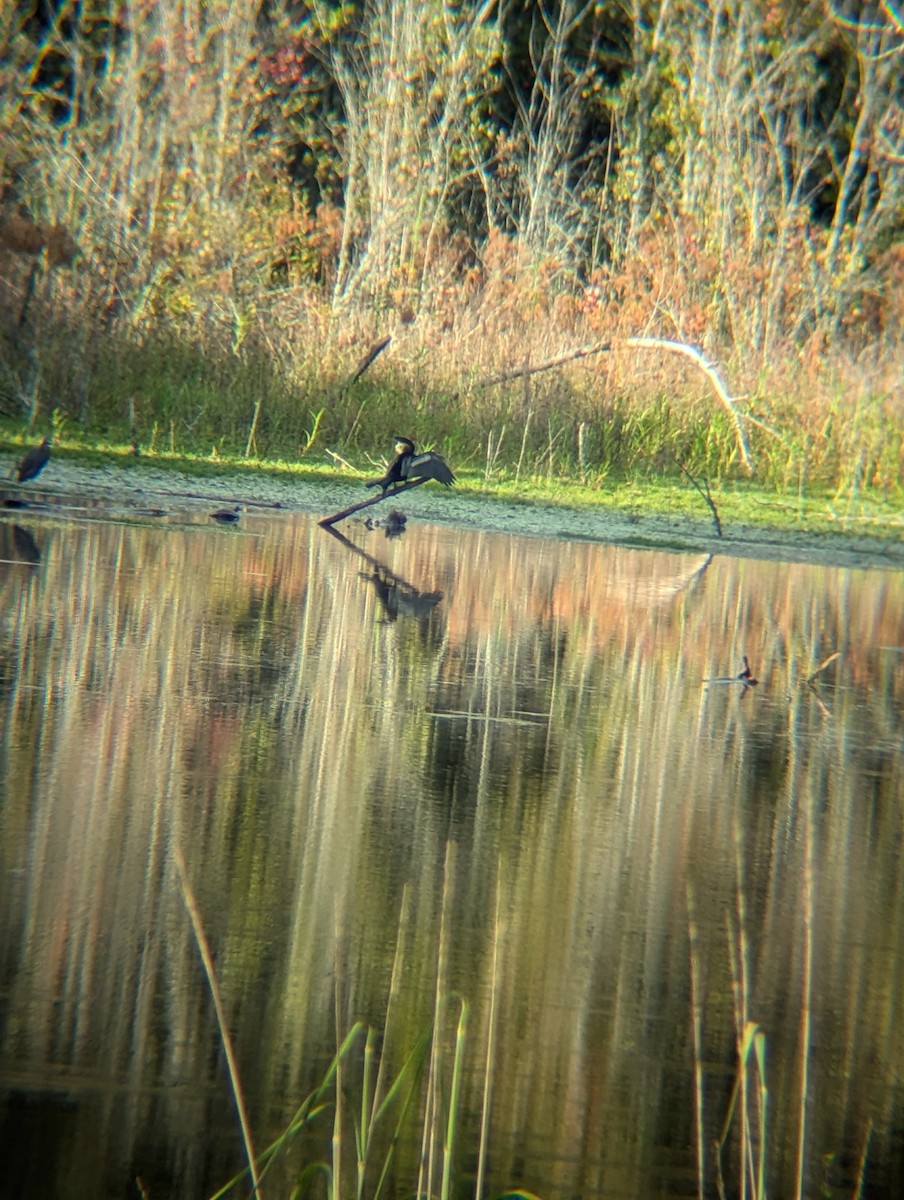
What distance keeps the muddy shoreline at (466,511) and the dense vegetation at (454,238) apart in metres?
1.32

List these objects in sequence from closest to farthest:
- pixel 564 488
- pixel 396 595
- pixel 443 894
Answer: pixel 443 894 → pixel 396 595 → pixel 564 488

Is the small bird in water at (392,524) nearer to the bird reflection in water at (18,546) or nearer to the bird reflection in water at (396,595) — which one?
the bird reflection in water at (396,595)

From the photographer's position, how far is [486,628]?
6246 millimetres

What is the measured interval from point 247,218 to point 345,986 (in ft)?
45.3

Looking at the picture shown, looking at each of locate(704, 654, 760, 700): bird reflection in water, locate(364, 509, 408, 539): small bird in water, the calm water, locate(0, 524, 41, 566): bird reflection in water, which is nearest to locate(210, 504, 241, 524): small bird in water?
locate(364, 509, 408, 539): small bird in water

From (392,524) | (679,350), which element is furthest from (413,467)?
(679,350)

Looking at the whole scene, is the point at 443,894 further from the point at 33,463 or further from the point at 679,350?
the point at 679,350

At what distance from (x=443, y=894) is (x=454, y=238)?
16.7 m

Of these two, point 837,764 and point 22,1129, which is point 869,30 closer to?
point 837,764

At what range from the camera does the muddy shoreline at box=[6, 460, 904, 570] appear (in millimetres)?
9180

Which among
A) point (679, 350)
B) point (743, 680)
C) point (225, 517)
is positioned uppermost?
point (679, 350)

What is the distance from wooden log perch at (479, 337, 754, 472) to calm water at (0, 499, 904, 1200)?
6493mm

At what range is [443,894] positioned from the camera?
10.8 feet

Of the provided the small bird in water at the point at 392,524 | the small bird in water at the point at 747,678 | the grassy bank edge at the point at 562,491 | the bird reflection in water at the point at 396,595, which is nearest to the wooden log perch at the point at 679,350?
the grassy bank edge at the point at 562,491
